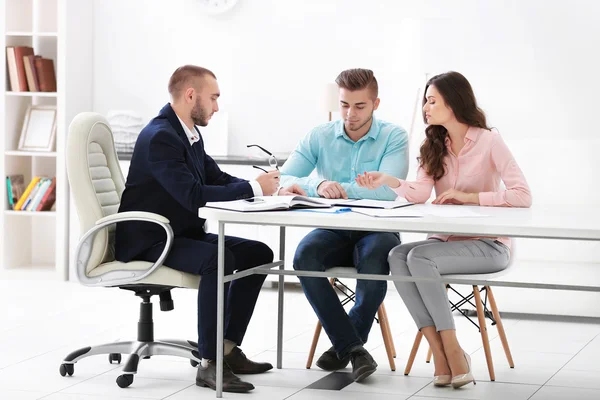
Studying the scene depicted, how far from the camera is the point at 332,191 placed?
12.6 feet

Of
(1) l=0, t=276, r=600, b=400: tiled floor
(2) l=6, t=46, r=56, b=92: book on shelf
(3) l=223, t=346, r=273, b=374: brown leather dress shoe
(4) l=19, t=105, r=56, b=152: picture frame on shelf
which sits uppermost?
(2) l=6, t=46, r=56, b=92: book on shelf

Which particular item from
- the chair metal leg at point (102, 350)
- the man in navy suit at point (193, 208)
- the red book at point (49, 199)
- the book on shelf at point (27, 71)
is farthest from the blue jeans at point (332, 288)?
the book on shelf at point (27, 71)

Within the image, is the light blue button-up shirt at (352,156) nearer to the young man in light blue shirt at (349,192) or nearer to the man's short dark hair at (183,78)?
the young man in light blue shirt at (349,192)

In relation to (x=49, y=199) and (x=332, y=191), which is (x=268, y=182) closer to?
(x=332, y=191)

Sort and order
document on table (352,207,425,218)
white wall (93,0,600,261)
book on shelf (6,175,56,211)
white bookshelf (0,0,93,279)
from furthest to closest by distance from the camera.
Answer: book on shelf (6,175,56,211) < white bookshelf (0,0,93,279) < white wall (93,0,600,261) < document on table (352,207,425,218)

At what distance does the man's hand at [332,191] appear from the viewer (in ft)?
12.6

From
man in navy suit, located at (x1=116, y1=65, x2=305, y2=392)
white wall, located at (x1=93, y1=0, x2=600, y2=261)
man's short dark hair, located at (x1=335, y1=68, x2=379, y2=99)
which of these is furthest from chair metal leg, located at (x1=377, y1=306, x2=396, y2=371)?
white wall, located at (x1=93, y1=0, x2=600, y2=261)

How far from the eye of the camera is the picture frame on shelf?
6.24 meters

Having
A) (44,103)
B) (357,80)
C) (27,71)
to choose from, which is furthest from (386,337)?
(44,103)

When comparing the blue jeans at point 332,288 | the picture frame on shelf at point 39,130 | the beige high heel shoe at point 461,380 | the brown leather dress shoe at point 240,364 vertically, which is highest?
the picture frame on shelf at point 39,130

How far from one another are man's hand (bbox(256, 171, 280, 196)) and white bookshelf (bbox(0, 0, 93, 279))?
111 inches

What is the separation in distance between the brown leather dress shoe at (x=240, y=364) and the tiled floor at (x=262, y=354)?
0.16 ft

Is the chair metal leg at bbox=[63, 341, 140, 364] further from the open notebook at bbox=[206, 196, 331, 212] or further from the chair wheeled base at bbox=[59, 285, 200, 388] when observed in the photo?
the open notebook at bbox=[206, 196, 331, 212]

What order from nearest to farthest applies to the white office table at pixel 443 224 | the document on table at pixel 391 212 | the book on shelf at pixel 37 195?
the white office table at pixel 443 224, the document on table at pixel 391 212, the book on shelf at pixel 37 195
